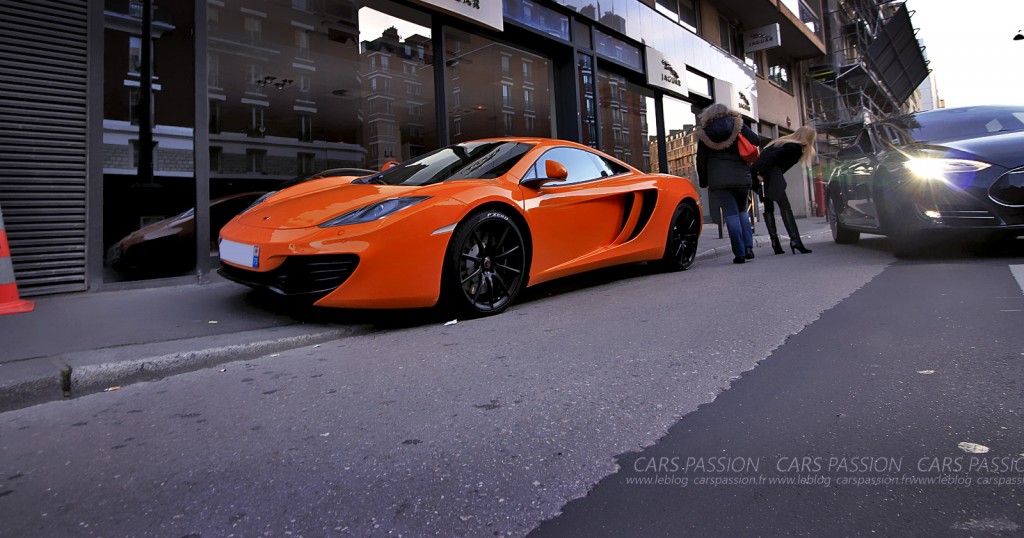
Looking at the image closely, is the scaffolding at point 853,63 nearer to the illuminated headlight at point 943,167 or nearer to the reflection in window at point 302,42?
the illuminated headlight at point 943,167

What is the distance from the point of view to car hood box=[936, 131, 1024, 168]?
494cm

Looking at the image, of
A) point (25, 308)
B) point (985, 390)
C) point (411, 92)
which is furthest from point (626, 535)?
point (411, 92)

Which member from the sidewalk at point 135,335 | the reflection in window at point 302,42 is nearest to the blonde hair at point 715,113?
the sidewalk at point 135,335

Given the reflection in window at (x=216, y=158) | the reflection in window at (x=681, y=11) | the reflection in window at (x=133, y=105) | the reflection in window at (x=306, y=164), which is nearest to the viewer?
the reflection in window at (x=133, y=105)

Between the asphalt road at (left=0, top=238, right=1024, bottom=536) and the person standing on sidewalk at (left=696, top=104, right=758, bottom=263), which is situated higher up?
the person standing on sidewalk at (left=696, top=104, right=758, bottom=263)

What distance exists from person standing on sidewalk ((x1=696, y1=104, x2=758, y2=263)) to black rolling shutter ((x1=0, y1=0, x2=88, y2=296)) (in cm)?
621

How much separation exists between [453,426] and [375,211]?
6.28 feet

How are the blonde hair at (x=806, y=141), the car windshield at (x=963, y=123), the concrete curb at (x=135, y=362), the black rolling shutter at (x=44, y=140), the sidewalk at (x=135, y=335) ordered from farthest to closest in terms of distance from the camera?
the blonde hair at (x=806, y=141) → the car windshield at (x=963, y=123) → the black rolling shutter at (x=44, y=140) → the sidewalk at (x=135, y=335) → the concrete curb at (x=135, y=362)

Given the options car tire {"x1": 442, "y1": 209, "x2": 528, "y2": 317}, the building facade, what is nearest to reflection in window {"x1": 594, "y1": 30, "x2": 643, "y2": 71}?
the building facade

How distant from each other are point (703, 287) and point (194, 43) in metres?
5.47

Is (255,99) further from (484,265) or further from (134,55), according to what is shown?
(484,265)

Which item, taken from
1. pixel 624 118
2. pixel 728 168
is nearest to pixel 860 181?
pixel 728 168

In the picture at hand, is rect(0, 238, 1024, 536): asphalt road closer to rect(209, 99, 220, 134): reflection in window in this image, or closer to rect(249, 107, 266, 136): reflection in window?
rect(209, 99, 220, 134): reflection in window

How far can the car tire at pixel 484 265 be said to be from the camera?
3828mm
